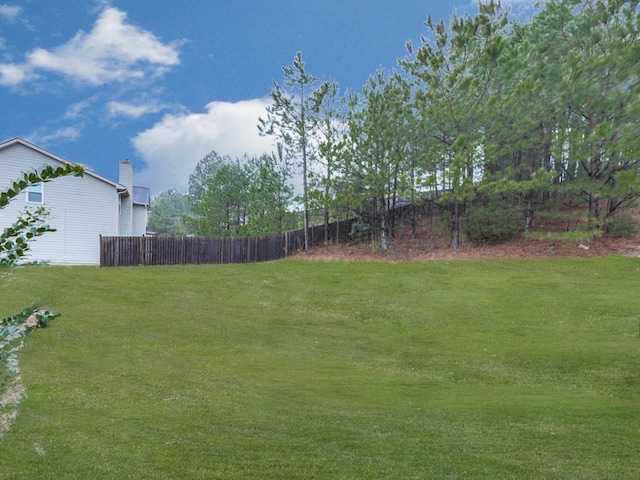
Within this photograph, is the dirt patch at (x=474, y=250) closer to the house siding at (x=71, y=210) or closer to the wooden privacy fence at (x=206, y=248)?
the wooden privacy fence at (x=206, y=248)

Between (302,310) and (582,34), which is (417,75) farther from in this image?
(302,310)

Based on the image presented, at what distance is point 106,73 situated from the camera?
21.9 m

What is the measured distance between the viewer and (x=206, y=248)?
73.2ft

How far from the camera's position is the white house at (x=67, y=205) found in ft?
65.3

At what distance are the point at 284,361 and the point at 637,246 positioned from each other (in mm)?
15980

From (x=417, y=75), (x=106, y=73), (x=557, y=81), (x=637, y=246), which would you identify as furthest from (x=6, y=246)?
(x=106, y=73)

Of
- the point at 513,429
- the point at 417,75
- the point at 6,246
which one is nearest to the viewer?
the point at 6,246

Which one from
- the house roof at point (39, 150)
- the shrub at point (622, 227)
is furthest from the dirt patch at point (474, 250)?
the house roof at point (39, 150)

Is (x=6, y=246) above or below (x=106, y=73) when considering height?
below

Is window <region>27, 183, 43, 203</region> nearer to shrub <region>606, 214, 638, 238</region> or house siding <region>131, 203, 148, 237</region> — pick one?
house siding <region>131, 203, 148, 237</region>

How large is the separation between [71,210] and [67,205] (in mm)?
276

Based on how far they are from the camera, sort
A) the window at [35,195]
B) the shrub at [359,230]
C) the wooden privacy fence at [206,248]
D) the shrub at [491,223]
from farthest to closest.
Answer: the shrub at [359,230] → the wooden privacy fence at [206,248] → the window at [35,195] → the shrub at [491,223]

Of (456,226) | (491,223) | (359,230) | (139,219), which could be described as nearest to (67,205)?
(139,219)

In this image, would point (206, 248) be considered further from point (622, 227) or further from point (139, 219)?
point (622, 227)
